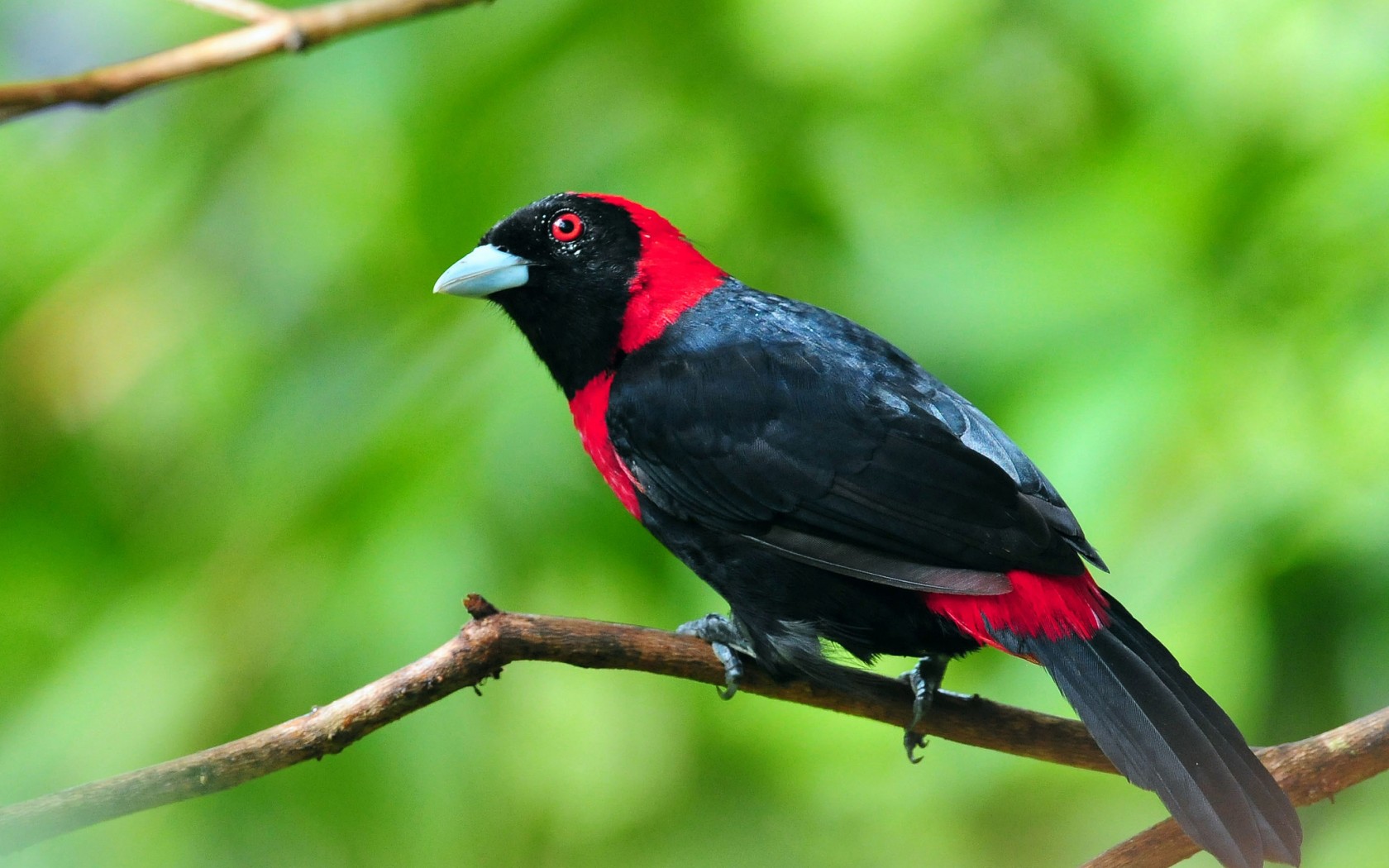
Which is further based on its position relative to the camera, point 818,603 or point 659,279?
point 659,279

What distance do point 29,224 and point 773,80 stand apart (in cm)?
211

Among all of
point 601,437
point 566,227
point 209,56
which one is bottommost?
point 601,437

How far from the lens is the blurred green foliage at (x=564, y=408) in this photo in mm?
2867

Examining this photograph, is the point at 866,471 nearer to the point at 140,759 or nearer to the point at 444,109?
the point at 444,109

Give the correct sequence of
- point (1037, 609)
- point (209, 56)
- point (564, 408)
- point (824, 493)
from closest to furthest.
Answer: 1. point (209, 56)
2. point (1037, 609)
3. point (824, 493)
4. point (564, 408)

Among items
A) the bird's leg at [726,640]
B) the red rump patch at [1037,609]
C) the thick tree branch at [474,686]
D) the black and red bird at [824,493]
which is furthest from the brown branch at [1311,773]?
the bird's leg at [726,640]

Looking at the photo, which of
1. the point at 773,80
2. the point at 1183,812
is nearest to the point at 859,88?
the point at 773,80

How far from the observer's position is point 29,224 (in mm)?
3592

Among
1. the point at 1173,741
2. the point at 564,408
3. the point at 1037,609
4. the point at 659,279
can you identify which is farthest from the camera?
A: the point at 564,408

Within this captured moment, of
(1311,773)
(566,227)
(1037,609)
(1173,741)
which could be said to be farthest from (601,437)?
(1311,773)

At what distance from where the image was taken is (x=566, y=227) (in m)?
2.95

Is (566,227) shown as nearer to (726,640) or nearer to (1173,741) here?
(726,640)

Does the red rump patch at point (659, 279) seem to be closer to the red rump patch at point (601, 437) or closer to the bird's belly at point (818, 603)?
the red rump patch at point (601, 437)

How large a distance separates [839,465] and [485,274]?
92cm
